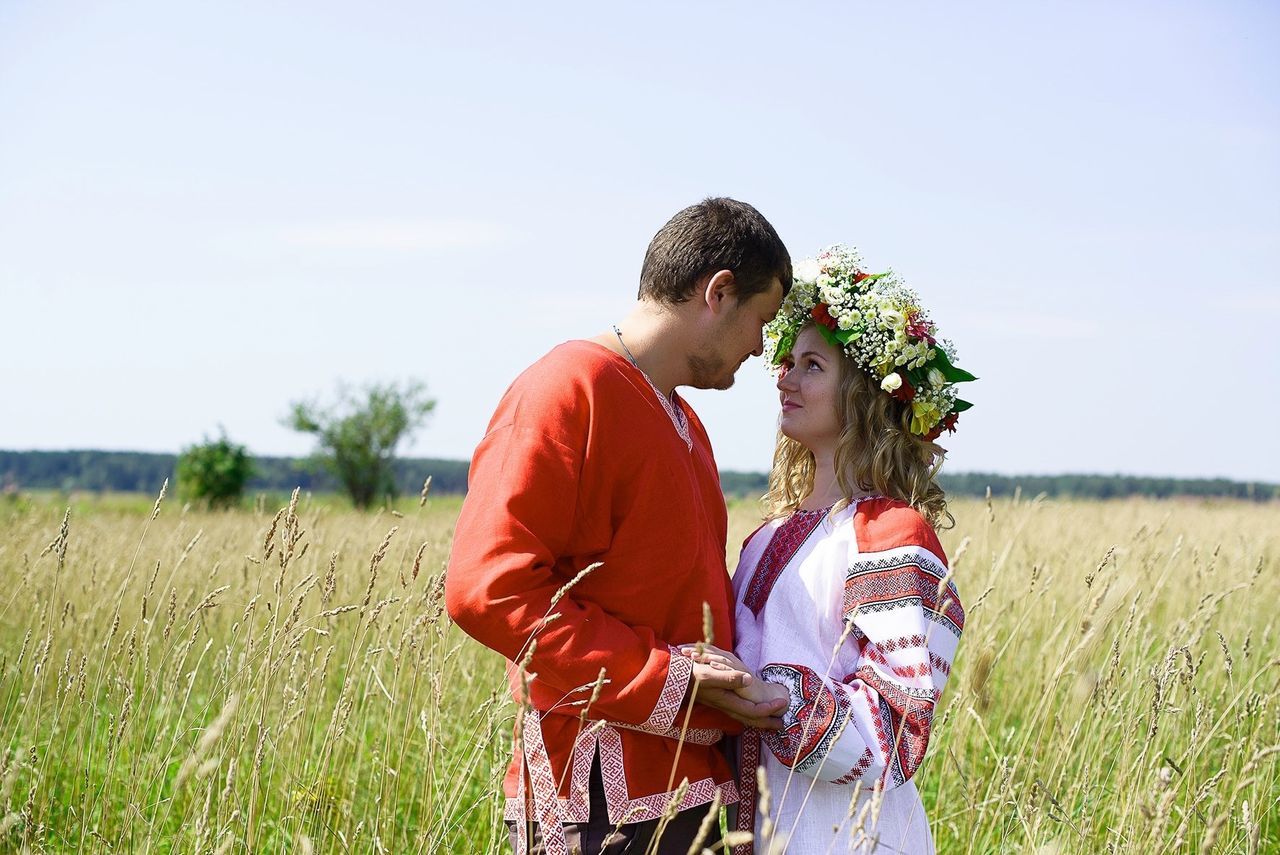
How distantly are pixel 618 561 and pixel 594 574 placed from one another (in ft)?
0.20

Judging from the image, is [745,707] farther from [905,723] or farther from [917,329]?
[917,329]

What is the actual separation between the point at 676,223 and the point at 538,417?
0.61 metres

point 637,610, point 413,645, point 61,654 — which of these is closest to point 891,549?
point 637,610

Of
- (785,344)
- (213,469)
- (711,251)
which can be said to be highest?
(711,251)

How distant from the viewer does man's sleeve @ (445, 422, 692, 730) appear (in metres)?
1.86

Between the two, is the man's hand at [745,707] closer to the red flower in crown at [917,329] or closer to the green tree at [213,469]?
the red flower in crown at [917,329]

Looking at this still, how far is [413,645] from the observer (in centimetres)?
253

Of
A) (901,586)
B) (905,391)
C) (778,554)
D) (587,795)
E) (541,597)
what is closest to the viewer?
(541,597)

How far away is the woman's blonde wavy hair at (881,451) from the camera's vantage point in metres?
2.47

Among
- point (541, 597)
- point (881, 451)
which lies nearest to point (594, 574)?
point (541, 597)

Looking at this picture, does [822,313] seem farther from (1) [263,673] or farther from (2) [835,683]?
(1) [263,673]

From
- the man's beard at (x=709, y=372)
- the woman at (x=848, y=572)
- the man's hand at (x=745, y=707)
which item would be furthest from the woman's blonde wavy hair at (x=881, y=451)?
the man's hand at (x=745, y=707)

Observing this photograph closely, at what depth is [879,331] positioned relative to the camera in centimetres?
249

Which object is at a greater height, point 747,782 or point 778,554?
point 778,554
